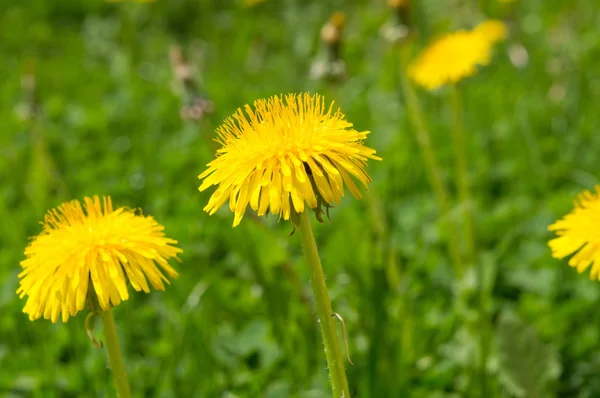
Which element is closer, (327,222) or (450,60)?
(450,60)

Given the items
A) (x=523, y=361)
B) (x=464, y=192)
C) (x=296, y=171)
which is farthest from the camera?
(x=464, y=192)

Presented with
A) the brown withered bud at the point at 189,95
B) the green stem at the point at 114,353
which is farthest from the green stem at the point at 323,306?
the brown withered bud at the point at 189,95

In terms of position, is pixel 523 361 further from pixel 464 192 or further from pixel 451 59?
pixel 451 59

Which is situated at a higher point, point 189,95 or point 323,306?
point 189,95

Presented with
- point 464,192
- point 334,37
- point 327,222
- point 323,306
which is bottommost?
point 323,306

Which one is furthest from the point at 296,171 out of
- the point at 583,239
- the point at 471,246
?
the point at 471,246

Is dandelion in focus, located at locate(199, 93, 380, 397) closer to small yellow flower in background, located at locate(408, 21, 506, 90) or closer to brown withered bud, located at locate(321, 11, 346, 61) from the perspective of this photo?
brown withered bud, located at locate(321, 11, 346, 61)

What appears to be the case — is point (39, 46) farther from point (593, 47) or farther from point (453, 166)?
point (593, 47)
